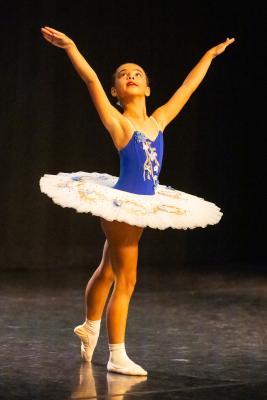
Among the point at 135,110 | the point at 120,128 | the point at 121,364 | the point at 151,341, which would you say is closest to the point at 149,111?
the point at 151,341

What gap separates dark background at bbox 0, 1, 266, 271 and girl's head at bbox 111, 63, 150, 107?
8.86 ft

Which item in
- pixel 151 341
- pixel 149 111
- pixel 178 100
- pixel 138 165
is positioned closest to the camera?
pixel 138 165

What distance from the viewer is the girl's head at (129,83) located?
319 cm

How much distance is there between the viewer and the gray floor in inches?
110

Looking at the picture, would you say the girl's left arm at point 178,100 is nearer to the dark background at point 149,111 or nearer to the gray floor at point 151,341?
the gray floor at point 151,341

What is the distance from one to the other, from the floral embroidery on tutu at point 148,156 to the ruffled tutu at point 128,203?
0.08 m

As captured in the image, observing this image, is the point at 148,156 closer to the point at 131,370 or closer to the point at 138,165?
the point at 138,165

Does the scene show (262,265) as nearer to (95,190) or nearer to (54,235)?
(54,235)

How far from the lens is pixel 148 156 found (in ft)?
10.2

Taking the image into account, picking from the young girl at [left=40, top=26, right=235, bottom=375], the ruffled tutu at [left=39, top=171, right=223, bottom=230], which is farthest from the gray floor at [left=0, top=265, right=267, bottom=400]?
the ruffled tutu at [left=39, top=171, right=223, bottom=230]

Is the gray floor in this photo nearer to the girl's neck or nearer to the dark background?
the dark background

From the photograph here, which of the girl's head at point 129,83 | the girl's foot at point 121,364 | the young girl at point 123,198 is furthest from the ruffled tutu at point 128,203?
the girl's foot at point 121,364

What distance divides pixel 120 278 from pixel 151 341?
0.67 metres

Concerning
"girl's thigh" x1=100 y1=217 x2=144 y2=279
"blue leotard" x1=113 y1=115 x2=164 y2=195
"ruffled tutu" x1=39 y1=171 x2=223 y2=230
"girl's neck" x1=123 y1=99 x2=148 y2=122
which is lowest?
"girl's thigh" x1=100 y1=217 x2=144 y2=279
